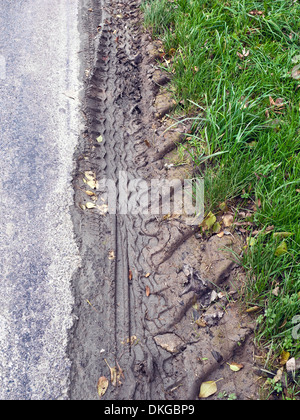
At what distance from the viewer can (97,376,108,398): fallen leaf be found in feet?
5.89

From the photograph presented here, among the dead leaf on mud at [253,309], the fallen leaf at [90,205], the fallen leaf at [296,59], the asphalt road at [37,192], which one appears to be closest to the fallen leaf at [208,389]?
the dead leaf on mud at [253,309]

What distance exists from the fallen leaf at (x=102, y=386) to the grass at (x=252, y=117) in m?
0.93

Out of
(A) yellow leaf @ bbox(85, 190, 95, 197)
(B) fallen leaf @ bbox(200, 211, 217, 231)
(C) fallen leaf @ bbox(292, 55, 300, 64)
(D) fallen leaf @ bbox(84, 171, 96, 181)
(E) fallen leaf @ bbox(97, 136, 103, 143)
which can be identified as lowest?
(B) fallen leaf @ bbox(200, 211, 217, 231)

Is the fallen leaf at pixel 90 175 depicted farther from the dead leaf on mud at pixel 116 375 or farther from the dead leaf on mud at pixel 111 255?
the dead leaf on mud at pixel 116 375

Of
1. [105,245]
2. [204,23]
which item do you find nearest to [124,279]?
[105,245]

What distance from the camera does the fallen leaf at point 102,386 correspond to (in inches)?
70.7

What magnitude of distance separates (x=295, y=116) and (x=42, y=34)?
118 inches

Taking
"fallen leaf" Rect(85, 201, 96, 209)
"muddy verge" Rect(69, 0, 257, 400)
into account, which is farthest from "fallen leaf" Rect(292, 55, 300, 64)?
"fallen leaf" Rect(85, 201, 96, 209)

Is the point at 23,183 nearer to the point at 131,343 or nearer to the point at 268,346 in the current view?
the point at 131,343

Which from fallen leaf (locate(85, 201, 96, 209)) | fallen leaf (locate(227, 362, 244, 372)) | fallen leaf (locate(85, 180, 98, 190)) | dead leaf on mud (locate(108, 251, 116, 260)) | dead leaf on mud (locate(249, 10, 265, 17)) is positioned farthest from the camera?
dead leaf on mud (locate(249, 10, 265, 17))

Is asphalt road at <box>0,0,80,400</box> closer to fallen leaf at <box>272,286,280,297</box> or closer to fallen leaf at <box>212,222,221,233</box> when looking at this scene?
fallen leaf at <box>212,222,221,233</box>

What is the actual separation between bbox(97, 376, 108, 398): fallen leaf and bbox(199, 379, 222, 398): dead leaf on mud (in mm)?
529

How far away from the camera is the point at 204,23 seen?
3.19 metres


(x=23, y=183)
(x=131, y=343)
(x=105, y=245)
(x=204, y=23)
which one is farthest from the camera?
(x=204, y=23)
